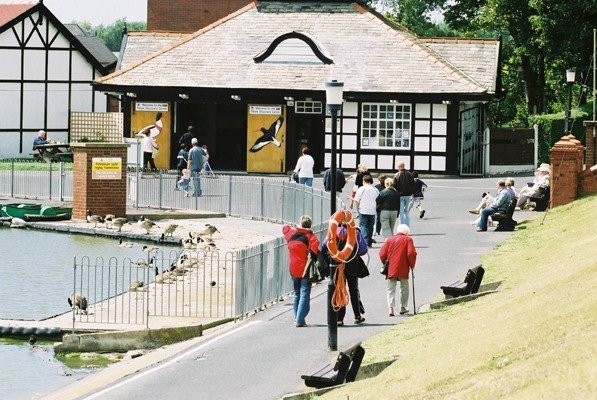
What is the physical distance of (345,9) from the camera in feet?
182

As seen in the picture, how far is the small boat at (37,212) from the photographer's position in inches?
1626

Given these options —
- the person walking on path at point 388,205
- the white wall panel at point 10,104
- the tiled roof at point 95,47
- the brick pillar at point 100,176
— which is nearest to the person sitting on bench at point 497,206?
the person walking on path at point 388,205

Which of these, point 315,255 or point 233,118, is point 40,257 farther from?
point 233,118

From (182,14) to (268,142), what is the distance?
30.5m

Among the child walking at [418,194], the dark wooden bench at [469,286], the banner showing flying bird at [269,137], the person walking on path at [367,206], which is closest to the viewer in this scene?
the dark wooden bench at [469,286]

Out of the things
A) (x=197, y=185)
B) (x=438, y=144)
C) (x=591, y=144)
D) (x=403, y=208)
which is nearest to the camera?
(x=403, y=208)

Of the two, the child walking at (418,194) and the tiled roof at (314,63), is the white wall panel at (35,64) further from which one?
the child walking at (418,194)

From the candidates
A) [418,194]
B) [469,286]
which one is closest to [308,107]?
[418,194]

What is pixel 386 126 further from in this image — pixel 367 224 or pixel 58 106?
pixel 367 224

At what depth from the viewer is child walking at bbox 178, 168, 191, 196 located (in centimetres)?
4341

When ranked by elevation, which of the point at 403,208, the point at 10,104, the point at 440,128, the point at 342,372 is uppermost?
the point at 10,104

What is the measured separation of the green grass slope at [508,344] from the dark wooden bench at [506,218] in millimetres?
7746

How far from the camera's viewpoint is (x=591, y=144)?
40.8 metres

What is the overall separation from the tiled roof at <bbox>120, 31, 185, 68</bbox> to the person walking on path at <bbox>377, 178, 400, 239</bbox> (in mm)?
28071
